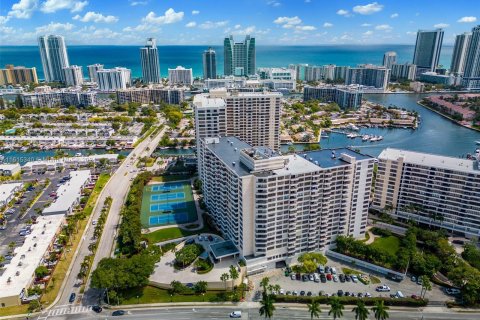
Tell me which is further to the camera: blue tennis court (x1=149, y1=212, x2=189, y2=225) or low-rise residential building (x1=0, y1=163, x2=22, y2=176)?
low-rise residential building (x1=0, y1=163, x2=22, y2=176)

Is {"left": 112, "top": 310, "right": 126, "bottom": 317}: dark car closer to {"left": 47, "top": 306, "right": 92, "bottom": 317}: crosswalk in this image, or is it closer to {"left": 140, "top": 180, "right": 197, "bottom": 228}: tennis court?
{"left": 47, "top": 306, "right": 92, "bottom": 317}: crosswalk

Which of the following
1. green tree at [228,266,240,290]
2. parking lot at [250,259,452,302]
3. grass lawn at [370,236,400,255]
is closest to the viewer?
green tree at [228,266,240,290]

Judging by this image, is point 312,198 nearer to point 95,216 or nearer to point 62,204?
point 95,216

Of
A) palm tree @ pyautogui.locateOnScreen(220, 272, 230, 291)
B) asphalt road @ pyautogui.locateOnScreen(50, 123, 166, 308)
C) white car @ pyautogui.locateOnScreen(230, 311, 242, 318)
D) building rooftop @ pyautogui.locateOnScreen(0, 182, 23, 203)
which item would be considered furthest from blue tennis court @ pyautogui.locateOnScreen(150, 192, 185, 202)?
white car @ pyautogui.locateOnScreen(230, 311, 242, 318)

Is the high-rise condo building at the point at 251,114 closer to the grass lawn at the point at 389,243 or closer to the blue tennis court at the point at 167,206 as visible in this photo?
the blue tennis court at the point at 167,206

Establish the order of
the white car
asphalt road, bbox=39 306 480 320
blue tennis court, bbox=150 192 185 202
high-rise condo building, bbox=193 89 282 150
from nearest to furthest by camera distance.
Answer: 1. asphalt road, bbox=39 306 480 320
2. the white car
3. blue tennis court, bbox=150 192 185 202
4. high-rise condo building, bbox=193 89 282 150

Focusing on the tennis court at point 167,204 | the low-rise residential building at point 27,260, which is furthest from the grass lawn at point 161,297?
the tennis court at point 167,204

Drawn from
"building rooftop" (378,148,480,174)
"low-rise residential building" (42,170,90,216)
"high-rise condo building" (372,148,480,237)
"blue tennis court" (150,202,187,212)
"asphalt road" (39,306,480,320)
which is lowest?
"asphalt road" (39,306,480,320)
